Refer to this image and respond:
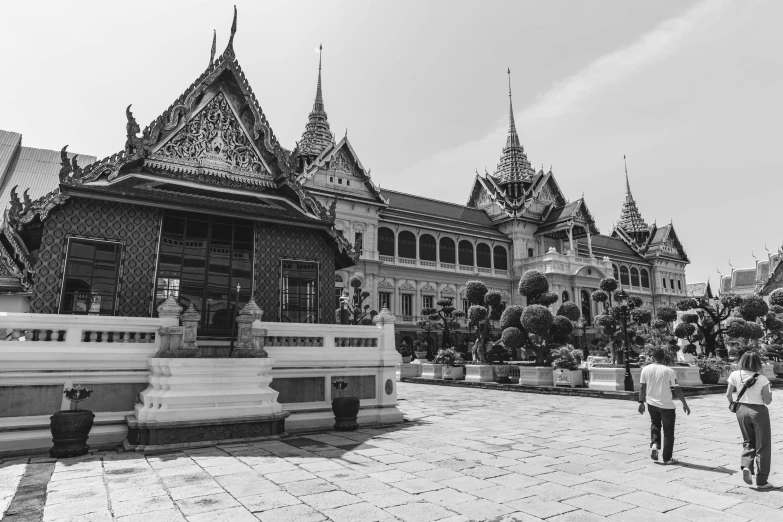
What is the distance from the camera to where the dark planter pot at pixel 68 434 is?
269 inches

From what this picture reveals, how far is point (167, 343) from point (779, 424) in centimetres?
1183

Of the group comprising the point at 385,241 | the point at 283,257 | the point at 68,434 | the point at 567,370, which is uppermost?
the point at 385,241

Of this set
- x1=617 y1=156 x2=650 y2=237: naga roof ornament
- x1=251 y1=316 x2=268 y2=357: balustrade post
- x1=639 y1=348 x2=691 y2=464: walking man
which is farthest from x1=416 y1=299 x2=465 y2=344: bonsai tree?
x1=617 y1=156 x2=650 y2=237: naga roof ornament

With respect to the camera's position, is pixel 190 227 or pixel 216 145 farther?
pixel 216 145

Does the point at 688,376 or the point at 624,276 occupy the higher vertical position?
the point at 624,276

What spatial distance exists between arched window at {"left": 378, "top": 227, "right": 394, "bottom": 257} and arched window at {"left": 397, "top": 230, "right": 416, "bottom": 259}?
78 centimetres

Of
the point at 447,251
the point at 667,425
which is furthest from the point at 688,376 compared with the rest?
the point at 447,251

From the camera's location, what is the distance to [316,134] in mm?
47031

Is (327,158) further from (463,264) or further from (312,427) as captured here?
(312,427)

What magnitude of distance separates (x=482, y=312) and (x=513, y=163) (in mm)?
38818

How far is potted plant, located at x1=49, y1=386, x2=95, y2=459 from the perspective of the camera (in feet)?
A: 22.4

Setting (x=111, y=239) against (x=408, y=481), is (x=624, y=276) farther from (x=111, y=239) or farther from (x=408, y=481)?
(x=408, y=481)

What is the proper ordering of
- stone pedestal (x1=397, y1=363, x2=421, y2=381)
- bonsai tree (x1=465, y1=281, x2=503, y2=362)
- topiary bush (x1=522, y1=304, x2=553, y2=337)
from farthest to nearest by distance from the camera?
stone pedestal (x1=397, y1=363, x2=421, y2=381), bonsai tree (x1=465, y1=281, x2=503, y2=362), topiary bush (x1=522, y1=304, x2=553, y2=337)

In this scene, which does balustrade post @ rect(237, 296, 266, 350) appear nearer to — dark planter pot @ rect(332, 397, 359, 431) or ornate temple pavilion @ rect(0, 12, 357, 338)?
ornate temple pavilion @ rect(0, 12, 357, 338)
